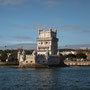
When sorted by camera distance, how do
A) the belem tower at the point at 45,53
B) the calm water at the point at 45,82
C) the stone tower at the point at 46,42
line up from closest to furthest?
1. the calm water at the point at 45,82
2. the belem tower at the point at 45,53
3. the stone tower at the point at 46,42

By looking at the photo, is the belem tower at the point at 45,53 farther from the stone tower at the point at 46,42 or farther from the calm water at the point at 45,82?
the calm water at the point at 45,82

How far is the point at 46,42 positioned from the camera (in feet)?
317

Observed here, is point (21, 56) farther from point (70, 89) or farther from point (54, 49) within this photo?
point (70, 89)

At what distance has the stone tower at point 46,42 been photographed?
315 feet

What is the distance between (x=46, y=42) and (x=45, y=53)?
312 inches

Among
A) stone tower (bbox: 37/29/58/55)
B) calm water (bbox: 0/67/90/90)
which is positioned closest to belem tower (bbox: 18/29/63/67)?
stone tower (bbox: 37/29/58/55)

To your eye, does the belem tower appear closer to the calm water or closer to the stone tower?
the stone tower

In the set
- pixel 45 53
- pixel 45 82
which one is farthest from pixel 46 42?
pixel 45 82

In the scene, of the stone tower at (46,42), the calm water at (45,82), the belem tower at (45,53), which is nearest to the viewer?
the calm water at (45,82)

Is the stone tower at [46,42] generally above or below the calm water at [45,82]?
above

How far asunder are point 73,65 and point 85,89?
60.3 meters

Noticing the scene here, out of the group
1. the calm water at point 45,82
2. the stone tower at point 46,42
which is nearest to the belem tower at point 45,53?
the stone tower at point 46,42

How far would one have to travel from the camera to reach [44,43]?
96625 mm

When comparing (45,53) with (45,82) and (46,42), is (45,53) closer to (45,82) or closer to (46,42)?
(46,42)
